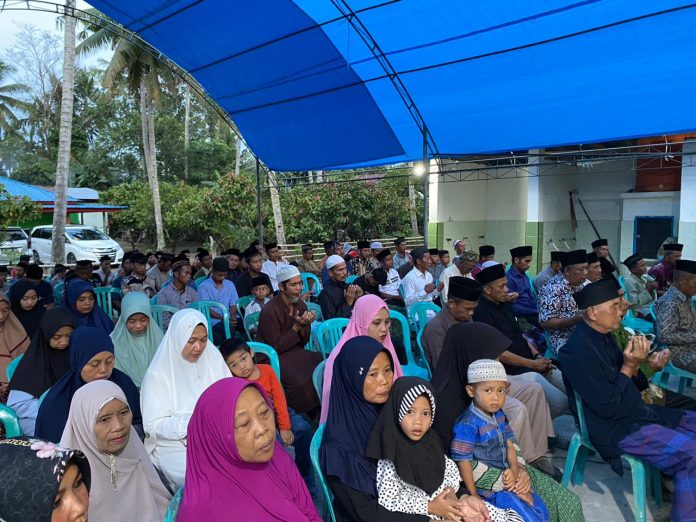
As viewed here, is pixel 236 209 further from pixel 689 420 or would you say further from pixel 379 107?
pixel 689 420

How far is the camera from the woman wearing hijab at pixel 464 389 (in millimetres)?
2309

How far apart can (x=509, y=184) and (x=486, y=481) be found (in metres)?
13.3

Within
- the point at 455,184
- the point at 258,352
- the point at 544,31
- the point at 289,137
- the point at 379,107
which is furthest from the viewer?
the point at 455,184

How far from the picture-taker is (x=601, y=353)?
2.76 metres

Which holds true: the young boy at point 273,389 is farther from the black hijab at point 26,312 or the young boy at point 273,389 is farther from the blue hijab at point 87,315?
the black hijab at point 26,312

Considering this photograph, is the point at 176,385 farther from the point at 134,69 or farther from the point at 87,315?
the point at 134,69

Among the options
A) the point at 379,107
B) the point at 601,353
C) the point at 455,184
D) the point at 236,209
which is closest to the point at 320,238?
the point at 236,209

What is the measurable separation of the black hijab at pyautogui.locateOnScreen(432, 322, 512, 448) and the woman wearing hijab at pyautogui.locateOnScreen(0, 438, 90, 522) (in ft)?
5.39

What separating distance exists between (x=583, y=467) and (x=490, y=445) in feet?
3.69

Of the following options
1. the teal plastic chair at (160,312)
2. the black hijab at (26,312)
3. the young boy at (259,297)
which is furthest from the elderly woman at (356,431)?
the black hijab at (26,312)

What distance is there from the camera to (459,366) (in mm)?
2539

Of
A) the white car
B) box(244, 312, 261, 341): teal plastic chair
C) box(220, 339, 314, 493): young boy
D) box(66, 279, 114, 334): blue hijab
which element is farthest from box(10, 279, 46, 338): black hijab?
the white car

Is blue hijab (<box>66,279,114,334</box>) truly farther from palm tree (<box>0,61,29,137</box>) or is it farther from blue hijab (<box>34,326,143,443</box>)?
palm tree (<box>0,61,29,137</box>)

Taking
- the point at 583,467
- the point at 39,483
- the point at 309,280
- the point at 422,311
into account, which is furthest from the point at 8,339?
the point at 309,280
